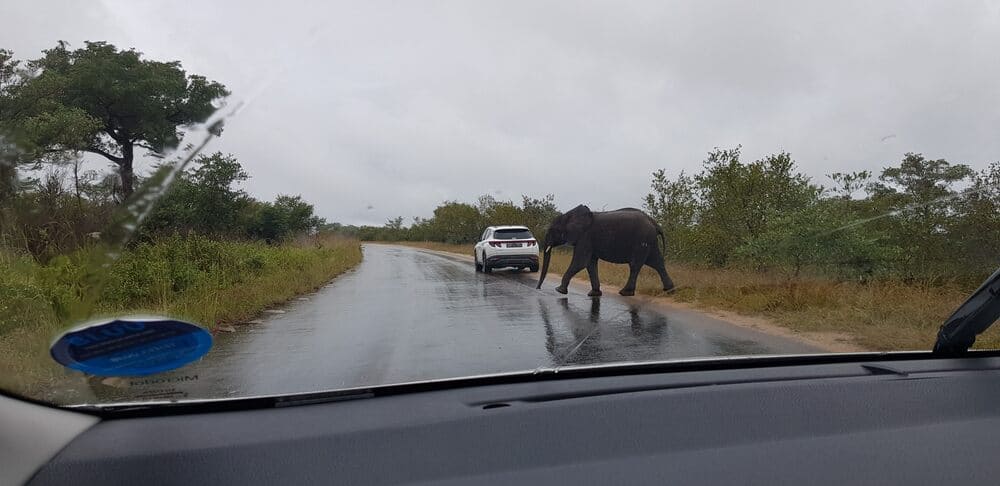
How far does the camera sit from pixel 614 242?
38.1 feet

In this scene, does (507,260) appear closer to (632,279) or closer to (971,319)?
(632,279)

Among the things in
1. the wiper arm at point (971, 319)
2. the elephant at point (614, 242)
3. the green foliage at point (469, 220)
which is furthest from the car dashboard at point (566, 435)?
the green foliage at point (469, 220)

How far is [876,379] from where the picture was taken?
286 cm

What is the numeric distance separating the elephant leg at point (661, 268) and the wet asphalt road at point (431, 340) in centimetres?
106

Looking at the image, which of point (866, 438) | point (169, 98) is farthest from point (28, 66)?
point (866, 438)

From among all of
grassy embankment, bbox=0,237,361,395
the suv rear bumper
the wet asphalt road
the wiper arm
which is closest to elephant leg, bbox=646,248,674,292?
the wet asphalt road

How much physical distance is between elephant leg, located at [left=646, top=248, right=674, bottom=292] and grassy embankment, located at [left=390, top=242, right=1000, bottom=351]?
0.63ft

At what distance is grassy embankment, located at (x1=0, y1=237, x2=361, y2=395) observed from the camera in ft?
9.27

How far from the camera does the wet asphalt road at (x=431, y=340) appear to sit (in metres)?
4.38

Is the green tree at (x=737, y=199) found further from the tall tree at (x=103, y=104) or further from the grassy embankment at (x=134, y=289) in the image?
the tall tree at (x=103, y=104)

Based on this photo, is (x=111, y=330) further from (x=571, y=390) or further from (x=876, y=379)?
(x=876, y=379)

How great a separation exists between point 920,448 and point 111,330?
2.76 m

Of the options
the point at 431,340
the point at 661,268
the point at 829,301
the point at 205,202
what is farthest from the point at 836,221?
the point at 205,202

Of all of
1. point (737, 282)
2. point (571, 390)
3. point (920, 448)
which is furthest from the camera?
point (737, 282)
